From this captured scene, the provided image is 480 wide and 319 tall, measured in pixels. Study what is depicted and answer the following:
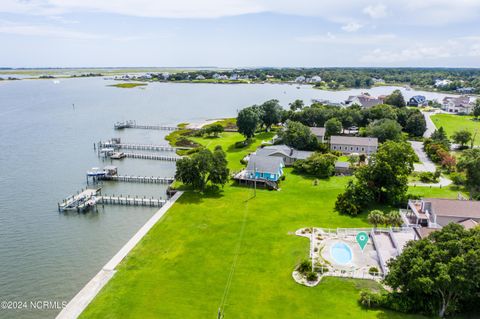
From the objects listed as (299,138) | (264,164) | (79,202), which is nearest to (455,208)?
(264,164)

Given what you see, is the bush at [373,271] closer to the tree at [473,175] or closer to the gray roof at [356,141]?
the tree at [473,175]

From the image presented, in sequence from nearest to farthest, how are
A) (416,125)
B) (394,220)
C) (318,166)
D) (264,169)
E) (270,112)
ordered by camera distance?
(394,220)
(264,169)
(318,166)
(416,125)
(270,112)

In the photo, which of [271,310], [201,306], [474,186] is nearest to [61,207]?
[201,306]

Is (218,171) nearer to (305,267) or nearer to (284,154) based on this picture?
(284,154)

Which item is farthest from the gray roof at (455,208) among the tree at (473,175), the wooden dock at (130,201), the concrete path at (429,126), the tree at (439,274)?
the concrete path at (429,126)

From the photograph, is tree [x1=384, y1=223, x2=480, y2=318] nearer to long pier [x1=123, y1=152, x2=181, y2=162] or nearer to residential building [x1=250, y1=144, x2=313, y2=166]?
residential building [x1=250, y1=144, x2=313, y2=166]

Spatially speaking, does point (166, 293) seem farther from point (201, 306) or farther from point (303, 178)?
point (303, 178)

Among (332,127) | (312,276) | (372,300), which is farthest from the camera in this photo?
(332,127)
